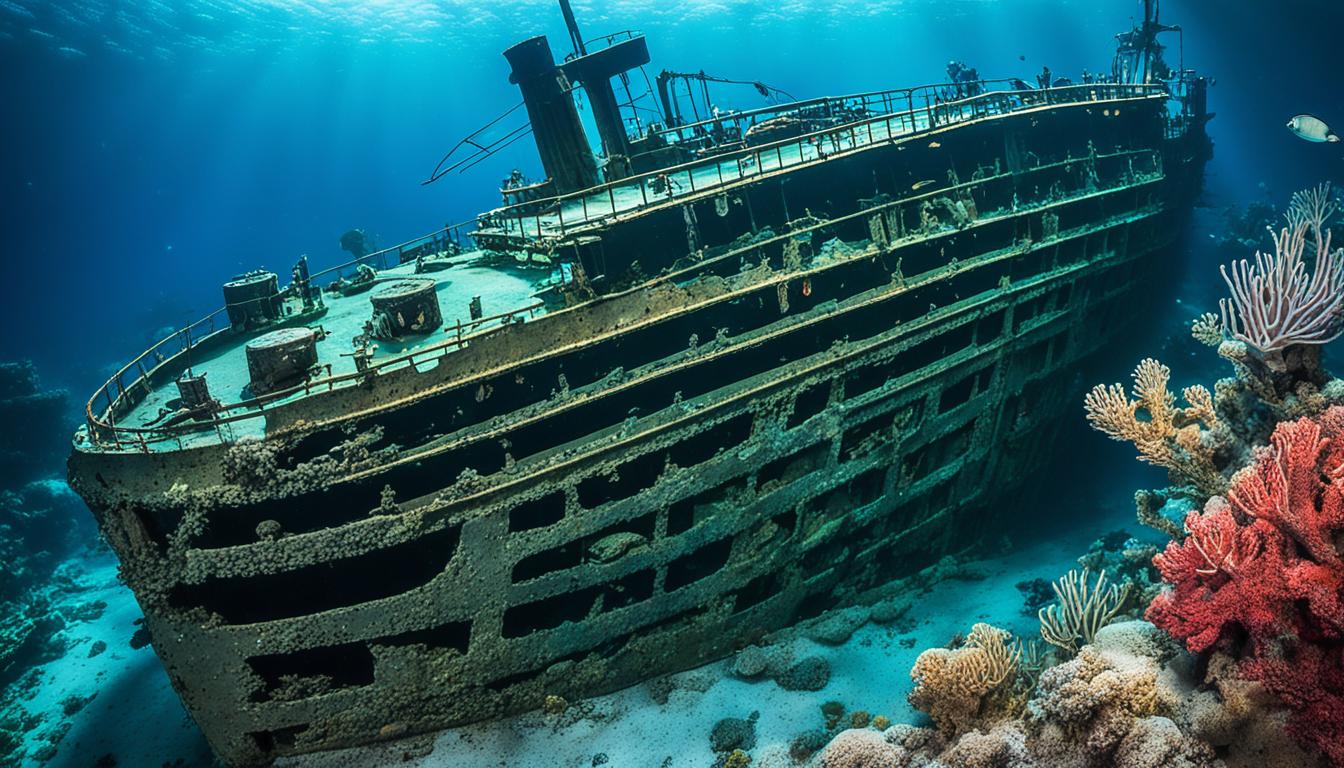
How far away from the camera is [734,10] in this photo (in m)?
85.2

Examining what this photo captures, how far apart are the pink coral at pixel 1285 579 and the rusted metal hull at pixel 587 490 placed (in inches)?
234

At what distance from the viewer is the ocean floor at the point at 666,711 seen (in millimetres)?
9781

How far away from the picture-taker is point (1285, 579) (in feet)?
17.4

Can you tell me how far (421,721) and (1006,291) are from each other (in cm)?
1323

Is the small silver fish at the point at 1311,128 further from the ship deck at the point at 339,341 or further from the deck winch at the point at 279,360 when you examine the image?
the deck winch at the point at 279,360

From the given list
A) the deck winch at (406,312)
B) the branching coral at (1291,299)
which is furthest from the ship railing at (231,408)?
A: the branching coral at (1291,299)

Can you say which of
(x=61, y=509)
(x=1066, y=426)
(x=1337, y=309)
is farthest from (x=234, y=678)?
(x=61, y=509)

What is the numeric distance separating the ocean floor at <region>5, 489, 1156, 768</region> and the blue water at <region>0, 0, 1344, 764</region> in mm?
2646

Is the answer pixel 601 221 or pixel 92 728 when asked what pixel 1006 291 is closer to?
pixel 601 221

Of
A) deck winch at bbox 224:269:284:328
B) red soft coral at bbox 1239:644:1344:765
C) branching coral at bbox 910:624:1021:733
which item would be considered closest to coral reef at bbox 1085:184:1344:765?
red soft coral at bbox 1239:644:1344:765

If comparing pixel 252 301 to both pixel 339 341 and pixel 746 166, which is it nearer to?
pixel 339 341

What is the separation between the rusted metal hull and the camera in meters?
8.68

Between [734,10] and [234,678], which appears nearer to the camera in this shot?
[234,678]

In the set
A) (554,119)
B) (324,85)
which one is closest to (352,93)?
(324,85)
